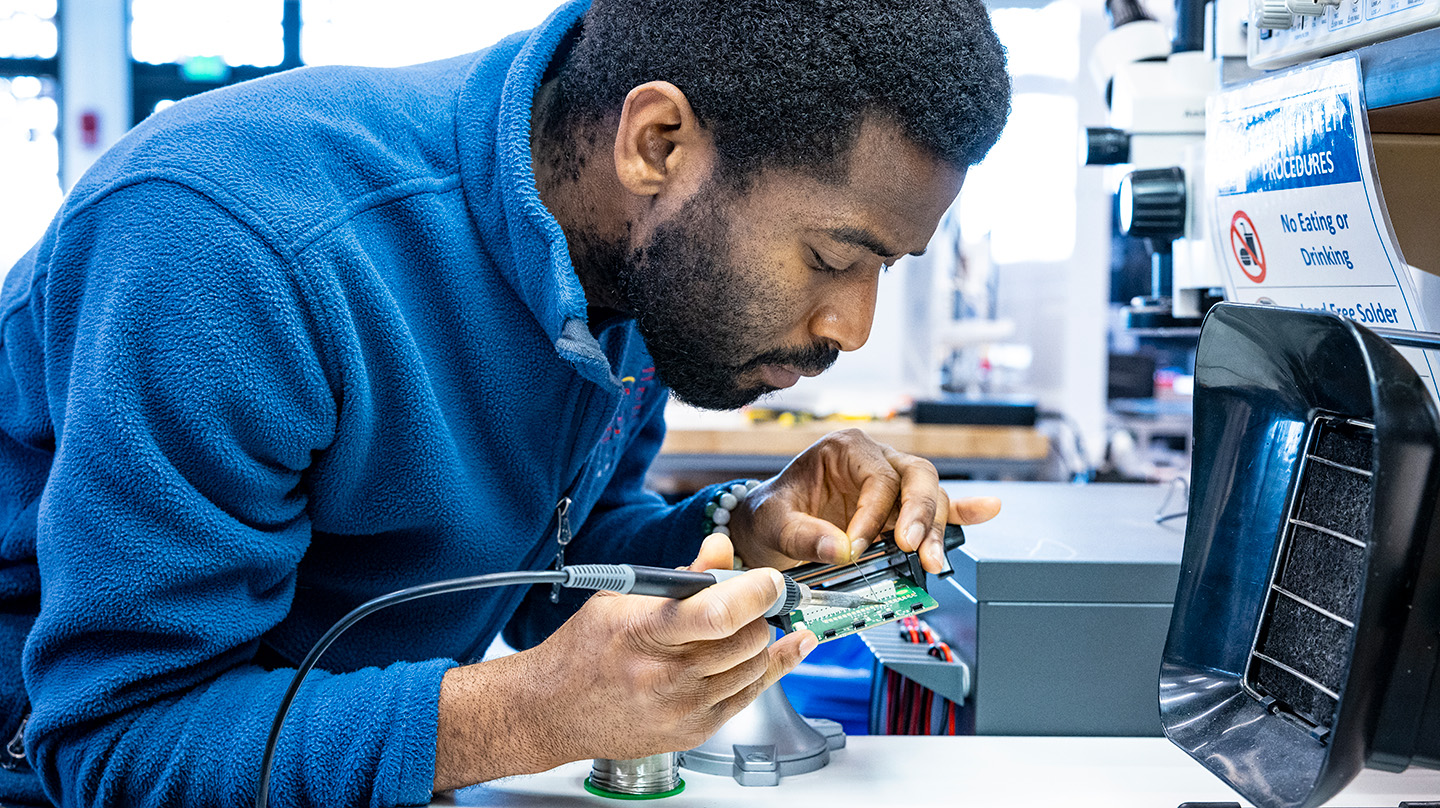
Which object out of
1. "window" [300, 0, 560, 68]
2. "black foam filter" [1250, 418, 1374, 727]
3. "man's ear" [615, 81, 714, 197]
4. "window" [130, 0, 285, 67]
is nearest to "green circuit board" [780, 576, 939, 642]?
"black foam filter" [1250, 418, 1374, 727]

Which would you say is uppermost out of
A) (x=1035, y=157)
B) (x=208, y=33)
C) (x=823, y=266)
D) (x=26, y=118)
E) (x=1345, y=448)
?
(x=208, y=33)

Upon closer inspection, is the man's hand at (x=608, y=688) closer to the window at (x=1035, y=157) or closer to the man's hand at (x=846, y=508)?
the man's hand at (x=846, y=508)

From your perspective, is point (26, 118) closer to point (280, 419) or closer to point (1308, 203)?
point (280, 419)

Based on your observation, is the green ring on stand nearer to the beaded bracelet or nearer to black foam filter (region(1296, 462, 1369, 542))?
the beaded bracelet

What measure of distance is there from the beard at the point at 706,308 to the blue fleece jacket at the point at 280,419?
0.25 ft

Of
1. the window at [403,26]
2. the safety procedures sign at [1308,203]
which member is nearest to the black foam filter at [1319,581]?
the safety procedures sign at [1308,203]

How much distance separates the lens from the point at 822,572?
0.86 meters

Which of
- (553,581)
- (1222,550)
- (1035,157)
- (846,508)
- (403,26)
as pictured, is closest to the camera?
(553,581)

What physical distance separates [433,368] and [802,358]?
295mm

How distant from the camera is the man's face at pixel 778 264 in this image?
0.83 m

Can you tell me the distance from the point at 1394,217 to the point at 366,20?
428cm

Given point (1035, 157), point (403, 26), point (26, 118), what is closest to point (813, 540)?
point (1035, 157)

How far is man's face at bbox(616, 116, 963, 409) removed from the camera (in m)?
0.83

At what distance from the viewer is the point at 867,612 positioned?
0.82 meters
